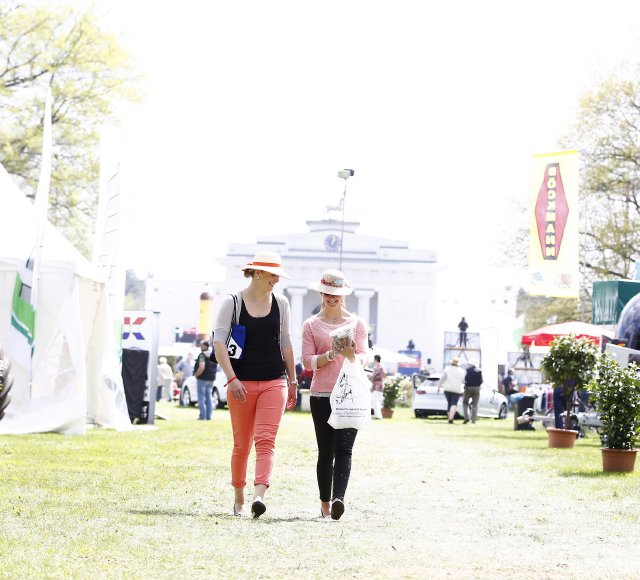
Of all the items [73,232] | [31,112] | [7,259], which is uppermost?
[31,112]

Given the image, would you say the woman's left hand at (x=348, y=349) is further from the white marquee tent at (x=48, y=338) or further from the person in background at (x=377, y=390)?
the person in background at (x=377, y=390)

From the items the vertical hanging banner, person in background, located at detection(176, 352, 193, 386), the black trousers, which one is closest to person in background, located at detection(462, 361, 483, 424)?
the vertical hanging banner

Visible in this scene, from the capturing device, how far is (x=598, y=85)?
151ft

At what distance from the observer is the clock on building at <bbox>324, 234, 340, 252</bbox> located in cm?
11512

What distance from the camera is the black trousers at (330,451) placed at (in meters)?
8.95

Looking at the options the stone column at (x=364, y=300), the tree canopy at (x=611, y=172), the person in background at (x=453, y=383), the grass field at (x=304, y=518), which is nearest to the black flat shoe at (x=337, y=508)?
the grass field at (x=304, y=518)

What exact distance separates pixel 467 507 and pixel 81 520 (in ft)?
10.9

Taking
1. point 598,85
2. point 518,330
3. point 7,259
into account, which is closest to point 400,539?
point 7,259

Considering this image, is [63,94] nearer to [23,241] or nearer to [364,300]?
[23,241]

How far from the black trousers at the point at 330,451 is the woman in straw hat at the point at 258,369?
0.22 meters

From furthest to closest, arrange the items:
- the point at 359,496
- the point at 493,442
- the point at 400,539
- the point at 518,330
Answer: the point at 518,330 → the point at 493,442 → the point at 359,496 → the point at 400,539

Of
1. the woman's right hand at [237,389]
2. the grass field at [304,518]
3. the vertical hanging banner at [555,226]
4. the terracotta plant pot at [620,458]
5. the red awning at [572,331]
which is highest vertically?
the vertical hanging banner at [555,226]

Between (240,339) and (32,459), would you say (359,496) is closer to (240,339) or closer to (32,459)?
(240,339)

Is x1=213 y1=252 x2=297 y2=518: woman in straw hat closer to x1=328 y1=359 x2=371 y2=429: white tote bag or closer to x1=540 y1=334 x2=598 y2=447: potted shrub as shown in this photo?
x1=328 y1=359 x2=371 y2=429: white tote bag
